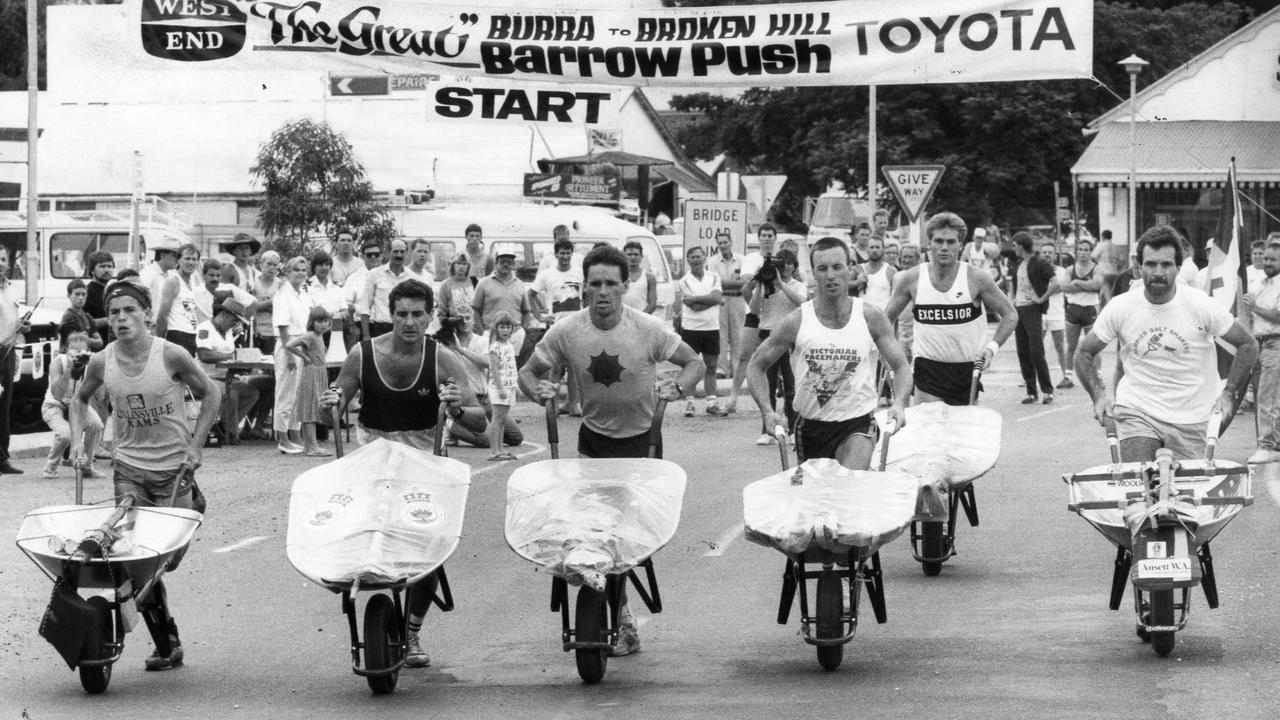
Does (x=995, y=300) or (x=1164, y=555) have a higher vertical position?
(x=995, y=300)

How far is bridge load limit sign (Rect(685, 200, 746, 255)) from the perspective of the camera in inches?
1000

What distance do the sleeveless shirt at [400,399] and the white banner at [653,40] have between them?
5318mm

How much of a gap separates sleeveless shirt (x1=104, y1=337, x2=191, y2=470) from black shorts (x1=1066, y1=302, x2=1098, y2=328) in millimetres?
15427

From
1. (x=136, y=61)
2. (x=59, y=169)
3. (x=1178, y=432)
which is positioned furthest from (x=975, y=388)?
(x=59, y=169)

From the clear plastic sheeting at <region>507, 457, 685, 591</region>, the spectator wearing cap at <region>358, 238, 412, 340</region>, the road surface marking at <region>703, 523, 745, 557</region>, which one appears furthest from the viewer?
the spectator wearing cap at <region>358, 238, 412, 340</region>

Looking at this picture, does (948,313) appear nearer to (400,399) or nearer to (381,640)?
(400,399)

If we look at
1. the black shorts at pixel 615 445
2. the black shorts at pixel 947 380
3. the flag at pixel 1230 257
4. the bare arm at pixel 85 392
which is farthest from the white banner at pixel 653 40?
the black shorts at pixel 615 445

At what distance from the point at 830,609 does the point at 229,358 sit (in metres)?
10.7

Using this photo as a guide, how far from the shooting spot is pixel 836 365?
9.41 metres

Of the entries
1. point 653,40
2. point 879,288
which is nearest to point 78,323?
point 653,40

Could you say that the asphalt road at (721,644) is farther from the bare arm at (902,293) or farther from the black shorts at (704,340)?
the black shorts at (704,340)

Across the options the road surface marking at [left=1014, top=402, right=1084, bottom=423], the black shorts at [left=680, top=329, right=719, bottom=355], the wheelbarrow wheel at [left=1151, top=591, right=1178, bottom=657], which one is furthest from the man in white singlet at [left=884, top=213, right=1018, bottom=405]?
the black shorts at [left=680, top=329, right=719, bottom=355]

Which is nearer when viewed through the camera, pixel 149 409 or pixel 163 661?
pixel 163 661

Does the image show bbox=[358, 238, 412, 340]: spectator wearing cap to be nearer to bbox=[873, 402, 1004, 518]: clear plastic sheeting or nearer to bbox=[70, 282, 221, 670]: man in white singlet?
bbox=[873, 402, 1004, 518]: clear plastic sheeting
